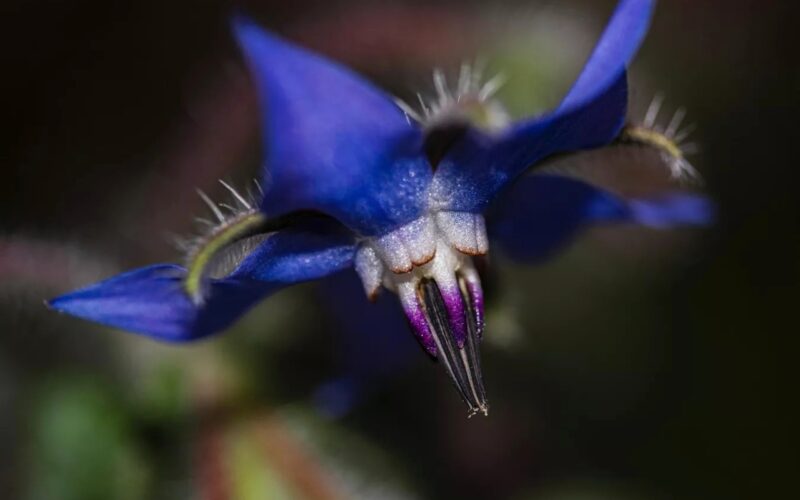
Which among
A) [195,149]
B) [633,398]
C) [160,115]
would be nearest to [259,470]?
[195,149]

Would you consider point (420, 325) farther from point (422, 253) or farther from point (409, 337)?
point (409, 337)

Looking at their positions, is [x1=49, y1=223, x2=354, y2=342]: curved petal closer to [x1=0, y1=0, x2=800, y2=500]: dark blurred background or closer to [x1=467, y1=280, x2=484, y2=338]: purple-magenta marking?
[x1=467, y1=280, x2=484, y2=338]: purple-magenta marking

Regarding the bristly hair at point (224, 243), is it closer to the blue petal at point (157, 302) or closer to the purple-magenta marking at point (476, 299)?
the blue petal at point (157, 302)

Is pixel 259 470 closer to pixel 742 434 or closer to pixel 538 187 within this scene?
pixel 538 187

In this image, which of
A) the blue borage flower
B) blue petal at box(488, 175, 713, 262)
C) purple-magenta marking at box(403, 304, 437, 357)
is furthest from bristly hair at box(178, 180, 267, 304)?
blue petal at box(488, 175, 713, 262)

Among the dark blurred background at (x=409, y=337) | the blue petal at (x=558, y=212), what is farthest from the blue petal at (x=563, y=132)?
the dark blurred background at (x=409, y=337)

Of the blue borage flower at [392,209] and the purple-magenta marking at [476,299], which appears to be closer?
the blue borage flower at [392,209]
